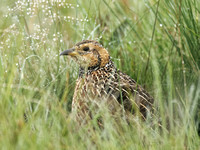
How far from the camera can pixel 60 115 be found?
2629mm

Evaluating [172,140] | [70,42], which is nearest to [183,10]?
[70,42]

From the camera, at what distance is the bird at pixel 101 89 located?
3.23 meters

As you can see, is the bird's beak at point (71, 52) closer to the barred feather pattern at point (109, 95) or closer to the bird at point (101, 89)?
the bird at point (101, 89)

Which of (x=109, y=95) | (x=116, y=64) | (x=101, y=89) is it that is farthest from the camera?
(x=116, y=64)

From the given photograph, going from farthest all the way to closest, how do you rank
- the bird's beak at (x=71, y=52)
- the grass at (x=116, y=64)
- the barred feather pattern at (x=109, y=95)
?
the bird's beak at (x=71, y=52) < the barred feather pattern at (x=109, y=95) < the grass at (x=116, y=64)

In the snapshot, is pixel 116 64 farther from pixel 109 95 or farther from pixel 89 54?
pixel 109 95

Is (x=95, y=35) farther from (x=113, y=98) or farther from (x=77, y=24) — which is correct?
(x=113, y=98)

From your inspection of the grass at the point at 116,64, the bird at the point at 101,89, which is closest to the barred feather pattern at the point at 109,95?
Result: the bird at the point at 101,89

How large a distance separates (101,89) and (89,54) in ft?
1.11

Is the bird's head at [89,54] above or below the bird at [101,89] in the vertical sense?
above

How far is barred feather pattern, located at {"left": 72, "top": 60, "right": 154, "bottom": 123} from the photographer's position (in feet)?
10.6

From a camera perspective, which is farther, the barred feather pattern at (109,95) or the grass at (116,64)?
the barred feather pattern at (109,95)

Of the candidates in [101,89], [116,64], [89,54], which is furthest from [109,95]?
[116,64]

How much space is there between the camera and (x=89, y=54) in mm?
3578
